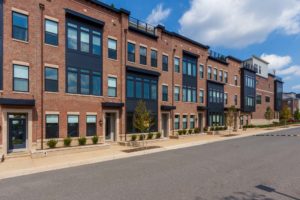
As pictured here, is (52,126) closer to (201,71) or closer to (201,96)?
(201,96)

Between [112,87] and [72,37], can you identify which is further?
[112,87]

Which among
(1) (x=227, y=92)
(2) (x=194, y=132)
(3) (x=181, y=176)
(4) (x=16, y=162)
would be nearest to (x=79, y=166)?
(4) (x=16, y=162)

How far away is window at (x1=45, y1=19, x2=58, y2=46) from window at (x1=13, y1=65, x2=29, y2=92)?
9.15ft

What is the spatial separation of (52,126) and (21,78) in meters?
4.06

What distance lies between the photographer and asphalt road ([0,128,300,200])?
8.16m

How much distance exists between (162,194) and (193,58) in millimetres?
26882

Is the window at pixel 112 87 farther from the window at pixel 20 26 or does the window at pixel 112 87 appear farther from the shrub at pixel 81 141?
the window at pixel 20 26

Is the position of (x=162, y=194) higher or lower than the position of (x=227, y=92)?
lower

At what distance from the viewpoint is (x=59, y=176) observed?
10977mm

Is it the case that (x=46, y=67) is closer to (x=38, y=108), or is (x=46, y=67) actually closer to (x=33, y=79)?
(x=33, y=79)

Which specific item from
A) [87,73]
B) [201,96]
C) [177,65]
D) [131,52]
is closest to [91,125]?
[87,73]

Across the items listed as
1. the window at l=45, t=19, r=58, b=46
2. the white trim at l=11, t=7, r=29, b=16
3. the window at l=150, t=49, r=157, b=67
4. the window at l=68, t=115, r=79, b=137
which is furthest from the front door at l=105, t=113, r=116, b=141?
the white trim at l=11, t=7, r=29, b=16

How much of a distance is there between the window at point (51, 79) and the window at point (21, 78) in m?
1.43

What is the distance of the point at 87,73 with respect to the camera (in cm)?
2064
